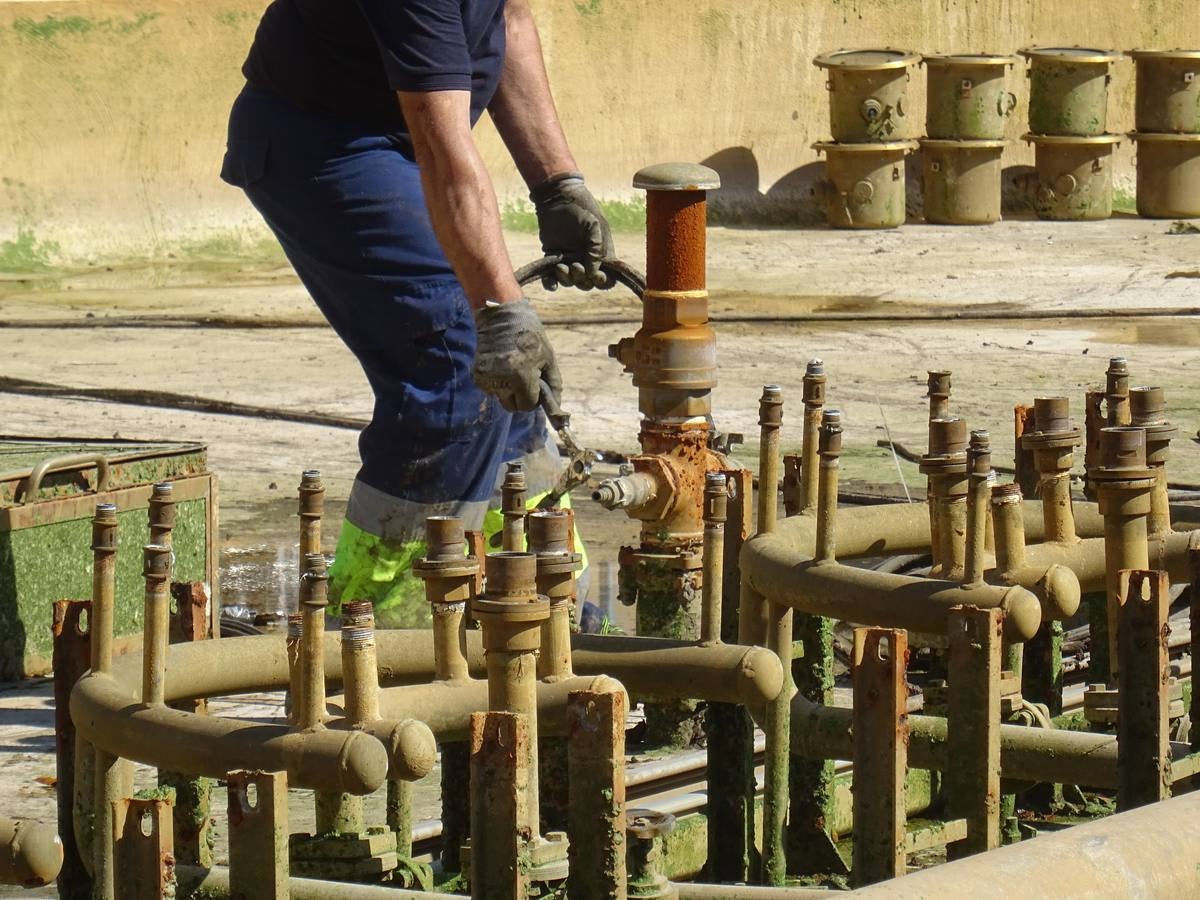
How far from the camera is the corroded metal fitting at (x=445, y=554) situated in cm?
327

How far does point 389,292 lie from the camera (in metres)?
4.82

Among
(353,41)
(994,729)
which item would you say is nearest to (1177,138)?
(353,41)

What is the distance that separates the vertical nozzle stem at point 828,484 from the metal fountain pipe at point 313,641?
35.6 inches

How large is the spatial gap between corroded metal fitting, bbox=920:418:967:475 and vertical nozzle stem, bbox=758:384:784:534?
245 millimetres

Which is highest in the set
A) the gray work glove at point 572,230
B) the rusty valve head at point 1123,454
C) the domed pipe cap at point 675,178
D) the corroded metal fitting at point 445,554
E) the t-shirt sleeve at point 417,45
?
the t-shirt sleeve at point 417,45

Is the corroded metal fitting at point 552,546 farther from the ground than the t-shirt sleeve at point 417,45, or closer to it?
closer to it

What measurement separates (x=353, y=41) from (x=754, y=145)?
11.7 m

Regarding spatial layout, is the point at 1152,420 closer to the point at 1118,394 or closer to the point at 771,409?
the point at 1118,394

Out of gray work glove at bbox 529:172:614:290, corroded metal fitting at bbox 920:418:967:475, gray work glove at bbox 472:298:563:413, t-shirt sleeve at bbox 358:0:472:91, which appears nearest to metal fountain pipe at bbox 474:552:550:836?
corroded metal fitting at bbox 920:418:967:475

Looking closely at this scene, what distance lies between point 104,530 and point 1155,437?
6.24 ft

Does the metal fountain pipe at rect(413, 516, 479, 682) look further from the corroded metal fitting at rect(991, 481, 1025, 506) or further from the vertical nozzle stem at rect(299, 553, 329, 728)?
the corroded metal fitting at rect(991, 481, 1025, 506)

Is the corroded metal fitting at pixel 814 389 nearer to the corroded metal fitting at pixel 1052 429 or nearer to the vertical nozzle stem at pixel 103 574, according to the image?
the corroded metal fitting at pixel 1052 429

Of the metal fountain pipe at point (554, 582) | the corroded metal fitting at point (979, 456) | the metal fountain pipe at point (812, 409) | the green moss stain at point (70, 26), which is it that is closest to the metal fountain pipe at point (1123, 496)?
the corroded metal fitting at point (979, 456)

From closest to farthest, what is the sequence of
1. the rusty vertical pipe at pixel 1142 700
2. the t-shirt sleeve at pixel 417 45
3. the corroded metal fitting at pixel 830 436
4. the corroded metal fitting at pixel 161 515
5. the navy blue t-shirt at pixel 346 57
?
the corroded metal fitting at pixel 161 515 < the rusty vertical pipe at pixel 1142 700 < the corroded metal fitting at pixel 830 436 < the t-shirt sleeve at pixel 417 45 < the navy blue t-shirt at pixel 346 57
